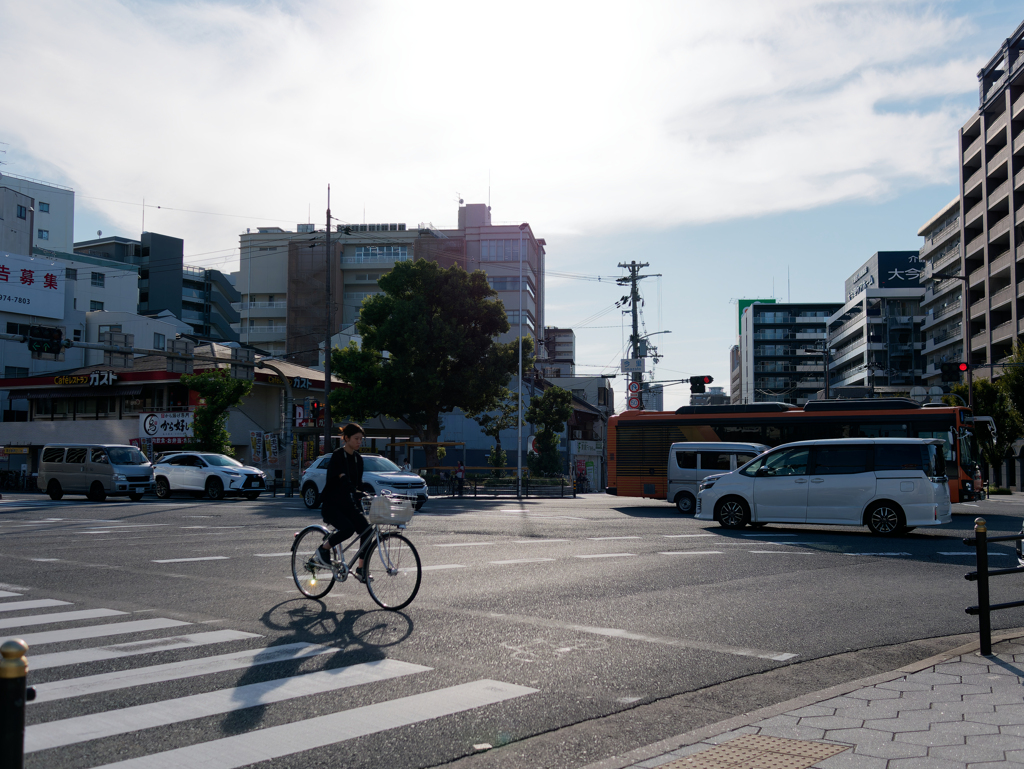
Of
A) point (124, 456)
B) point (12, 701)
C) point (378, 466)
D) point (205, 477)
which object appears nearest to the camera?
point (12, 701)

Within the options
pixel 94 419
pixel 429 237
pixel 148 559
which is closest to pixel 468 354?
pixel 94 419

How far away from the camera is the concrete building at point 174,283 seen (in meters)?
83.3

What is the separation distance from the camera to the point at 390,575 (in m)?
8.02

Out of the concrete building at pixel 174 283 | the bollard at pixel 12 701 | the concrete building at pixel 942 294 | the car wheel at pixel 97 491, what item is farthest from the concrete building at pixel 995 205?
the concrete building at pixel 174 283

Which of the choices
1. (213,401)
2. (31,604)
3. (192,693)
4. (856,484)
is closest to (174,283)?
(213,401)

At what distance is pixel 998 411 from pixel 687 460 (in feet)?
101

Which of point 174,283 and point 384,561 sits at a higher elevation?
point 174,283

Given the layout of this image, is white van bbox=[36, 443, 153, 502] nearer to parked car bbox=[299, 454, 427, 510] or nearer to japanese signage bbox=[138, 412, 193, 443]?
parked car bbox=[299, 454, 427, 510]

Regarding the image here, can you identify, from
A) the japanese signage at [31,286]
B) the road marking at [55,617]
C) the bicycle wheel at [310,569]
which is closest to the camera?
the road marking at [55,617]

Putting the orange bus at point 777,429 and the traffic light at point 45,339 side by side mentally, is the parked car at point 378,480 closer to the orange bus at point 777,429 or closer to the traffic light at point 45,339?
the orange bus at point 777,429

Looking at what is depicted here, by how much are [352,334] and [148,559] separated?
57.4 metres

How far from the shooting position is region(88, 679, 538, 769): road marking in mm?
3883

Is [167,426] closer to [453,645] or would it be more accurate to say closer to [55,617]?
[55,617]

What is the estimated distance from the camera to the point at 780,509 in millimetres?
16859
